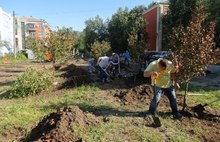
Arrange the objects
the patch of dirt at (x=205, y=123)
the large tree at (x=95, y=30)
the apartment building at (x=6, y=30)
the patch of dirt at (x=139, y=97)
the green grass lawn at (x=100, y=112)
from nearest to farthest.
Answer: the green grass lawn at (x=100, y=112), the patch of dirt at (x=205, y=123), the patch of dirt at (x=139, y=97), the apartment building at (x=6, y=30), the large tree at (x=95, y=30)

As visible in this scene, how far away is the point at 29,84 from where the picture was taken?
11.9 m

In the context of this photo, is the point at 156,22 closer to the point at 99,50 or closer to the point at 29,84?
the point at 99,50

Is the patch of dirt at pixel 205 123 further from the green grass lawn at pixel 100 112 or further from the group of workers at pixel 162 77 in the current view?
the group of workers at pixel 162 77

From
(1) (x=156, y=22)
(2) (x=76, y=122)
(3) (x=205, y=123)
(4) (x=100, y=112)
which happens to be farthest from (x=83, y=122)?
(1) (x=156, y=22)

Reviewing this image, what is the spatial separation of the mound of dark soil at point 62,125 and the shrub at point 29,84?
5053 mm

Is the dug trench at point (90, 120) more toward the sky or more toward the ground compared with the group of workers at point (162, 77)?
more toward the ground

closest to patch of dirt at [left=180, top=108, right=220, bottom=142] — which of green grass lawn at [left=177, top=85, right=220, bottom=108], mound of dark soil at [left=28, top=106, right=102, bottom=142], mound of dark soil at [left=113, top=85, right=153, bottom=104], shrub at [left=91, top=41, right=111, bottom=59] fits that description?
green grass lawn at [left=177, top=85, right=220, bottom=108]

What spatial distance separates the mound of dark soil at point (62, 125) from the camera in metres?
5.99

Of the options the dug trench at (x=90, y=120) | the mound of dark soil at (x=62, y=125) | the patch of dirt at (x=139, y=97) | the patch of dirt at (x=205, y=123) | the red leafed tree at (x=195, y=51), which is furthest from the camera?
the patch of dirt at (x=139, y=97)

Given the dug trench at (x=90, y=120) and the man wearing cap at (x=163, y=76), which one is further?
the man wearing cap at (x=163, y=76)

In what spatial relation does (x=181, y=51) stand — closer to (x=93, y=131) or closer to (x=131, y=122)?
(x=131, y=122)

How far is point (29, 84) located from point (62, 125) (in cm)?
596

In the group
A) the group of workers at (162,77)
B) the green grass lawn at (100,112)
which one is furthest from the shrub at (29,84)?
the group of workers at (162,77)

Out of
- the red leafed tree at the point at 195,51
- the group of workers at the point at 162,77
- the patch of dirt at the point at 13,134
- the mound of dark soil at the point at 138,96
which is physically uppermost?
the red leafed tree at the point at 195,51
